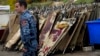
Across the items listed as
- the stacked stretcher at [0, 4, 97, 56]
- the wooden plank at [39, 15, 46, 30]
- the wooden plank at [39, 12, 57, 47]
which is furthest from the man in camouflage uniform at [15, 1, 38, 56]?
the wooden plank at [39, 15, 46, 30]

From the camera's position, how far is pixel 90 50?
36.7ft

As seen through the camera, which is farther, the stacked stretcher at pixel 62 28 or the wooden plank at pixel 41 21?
the wooden plank at pixel 41 21

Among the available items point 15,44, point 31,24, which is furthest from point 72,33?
point 31,24

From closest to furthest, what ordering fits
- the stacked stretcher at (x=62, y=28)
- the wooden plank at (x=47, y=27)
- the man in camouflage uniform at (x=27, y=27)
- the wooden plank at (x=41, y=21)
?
the man in camouflage uniform at (x=27, y=27)
the stacked stretcher at (x=62, y=28)
the wooden plank at (x=47, y=27)
the wooden plank at (x=41, y=21)

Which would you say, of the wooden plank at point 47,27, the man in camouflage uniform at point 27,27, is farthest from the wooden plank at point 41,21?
the man in camouflage uniform at point 27,27

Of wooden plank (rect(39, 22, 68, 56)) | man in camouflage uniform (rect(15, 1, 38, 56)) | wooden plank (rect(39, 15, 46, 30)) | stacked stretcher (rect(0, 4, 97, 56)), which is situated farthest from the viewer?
wooden plank (rect(39, 15, 46, 30))

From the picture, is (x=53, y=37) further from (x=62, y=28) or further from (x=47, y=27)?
(x=47, y=27)

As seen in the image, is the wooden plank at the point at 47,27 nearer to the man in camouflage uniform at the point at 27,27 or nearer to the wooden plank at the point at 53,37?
the wooden plank at the point at 53,37

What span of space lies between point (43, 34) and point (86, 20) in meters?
1.56

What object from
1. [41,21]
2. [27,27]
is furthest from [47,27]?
[27,27]

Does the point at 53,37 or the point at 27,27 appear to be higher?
the point at 27,27

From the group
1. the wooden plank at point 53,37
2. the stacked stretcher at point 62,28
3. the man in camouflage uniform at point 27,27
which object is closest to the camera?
the man in camouflage uniform at point 27,27

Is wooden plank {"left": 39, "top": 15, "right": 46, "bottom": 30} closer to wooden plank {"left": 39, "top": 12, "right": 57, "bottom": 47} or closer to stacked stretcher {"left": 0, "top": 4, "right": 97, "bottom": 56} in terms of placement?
stacked stretcher {"left": 0, "top": 4, "right": 97, "bottom": 56}

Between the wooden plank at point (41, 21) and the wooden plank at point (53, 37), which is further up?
the wooden plank at point (41, 21)
